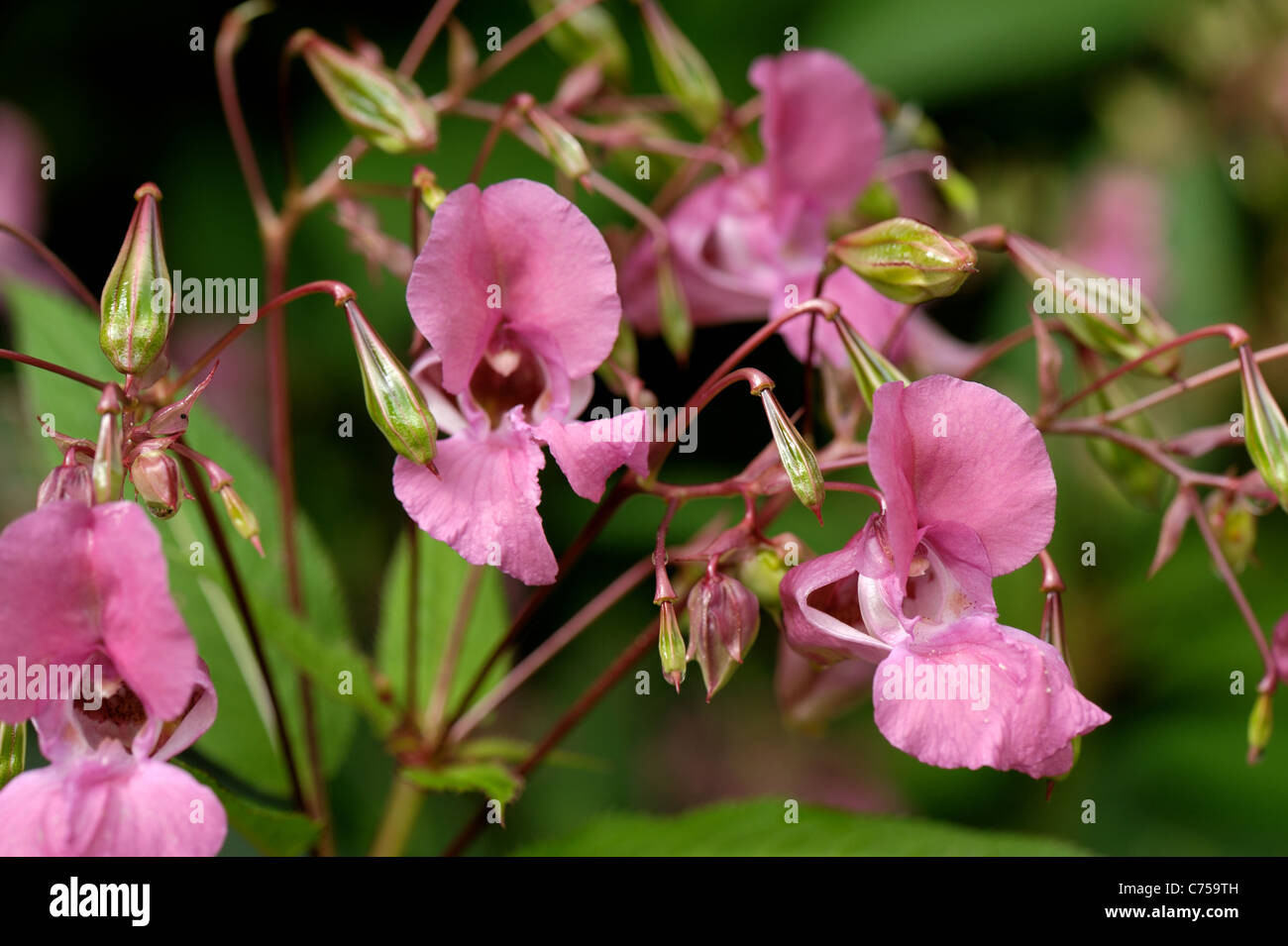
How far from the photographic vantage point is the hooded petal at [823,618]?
0.78 metres

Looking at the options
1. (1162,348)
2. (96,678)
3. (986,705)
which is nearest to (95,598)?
(96,678)

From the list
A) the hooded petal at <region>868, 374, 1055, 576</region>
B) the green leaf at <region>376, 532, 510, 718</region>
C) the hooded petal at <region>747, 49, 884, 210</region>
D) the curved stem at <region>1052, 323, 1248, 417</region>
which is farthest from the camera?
the green leaf at <region>376, 532, 510, 718</region>

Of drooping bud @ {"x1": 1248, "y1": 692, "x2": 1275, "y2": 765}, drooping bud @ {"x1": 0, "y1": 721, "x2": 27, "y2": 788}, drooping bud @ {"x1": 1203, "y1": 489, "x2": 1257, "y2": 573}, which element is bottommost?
drooping bud @ {"x1": 1248, "y1": 692, "x2": 1275, "y2": 765}

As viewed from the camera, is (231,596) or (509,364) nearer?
(509,364)

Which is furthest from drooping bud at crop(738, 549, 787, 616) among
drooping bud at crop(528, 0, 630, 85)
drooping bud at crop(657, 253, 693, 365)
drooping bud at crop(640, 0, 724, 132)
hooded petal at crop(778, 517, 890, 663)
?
drooping bud at crop(528, 0, 630, 85)

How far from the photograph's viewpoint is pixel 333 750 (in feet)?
3.95

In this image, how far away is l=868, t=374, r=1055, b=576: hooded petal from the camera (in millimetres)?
755

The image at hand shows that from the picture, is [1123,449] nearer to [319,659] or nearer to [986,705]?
[986,705]

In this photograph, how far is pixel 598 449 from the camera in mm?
787

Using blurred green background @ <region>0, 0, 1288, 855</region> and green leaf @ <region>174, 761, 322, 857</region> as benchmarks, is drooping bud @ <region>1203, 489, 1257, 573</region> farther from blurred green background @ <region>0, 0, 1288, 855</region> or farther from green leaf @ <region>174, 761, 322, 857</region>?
blurred green background @ <region>0, 0, 1288, 855</region>

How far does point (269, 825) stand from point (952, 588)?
1.83 ft

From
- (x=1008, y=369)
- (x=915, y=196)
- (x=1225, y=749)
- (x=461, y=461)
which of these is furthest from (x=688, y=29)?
(x=461, y=461)

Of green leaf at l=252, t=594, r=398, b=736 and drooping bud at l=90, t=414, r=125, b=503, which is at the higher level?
drooping bud at l=90, t=414, r=125, b=503

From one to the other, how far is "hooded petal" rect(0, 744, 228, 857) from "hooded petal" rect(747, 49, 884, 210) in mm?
764
